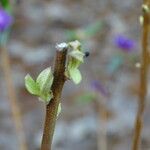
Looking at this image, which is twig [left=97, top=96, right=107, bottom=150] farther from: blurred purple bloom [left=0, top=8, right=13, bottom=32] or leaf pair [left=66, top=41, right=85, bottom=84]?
leaf pair [left=66, top=41, right=85, bottom=84]

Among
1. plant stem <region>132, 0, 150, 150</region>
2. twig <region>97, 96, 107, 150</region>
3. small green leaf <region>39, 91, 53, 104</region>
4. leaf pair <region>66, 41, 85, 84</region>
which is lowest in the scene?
small green leaf <region>39, 91, 53, 104</region>

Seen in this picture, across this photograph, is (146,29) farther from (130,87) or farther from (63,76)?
(130,87)

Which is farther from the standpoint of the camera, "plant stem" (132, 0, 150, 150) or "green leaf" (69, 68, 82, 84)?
"plant stem" (132, 0, 150, 150)

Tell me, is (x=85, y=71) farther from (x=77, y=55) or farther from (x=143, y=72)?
(x=77, y=55)

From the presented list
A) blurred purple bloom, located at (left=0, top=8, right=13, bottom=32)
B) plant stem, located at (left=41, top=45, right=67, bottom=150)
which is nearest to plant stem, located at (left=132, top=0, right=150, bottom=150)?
plant stem, located at (left=41, top=45, right=67, bottom=150)

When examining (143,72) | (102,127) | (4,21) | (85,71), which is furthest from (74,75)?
(85,71)

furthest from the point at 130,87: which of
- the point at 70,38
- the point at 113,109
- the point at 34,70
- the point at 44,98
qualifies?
the point at 44,98

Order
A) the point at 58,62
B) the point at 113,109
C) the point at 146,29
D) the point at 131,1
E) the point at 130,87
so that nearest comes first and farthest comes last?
the point at 58,62
the point at 146,29
the point at 113,109
the point at 130,87
the point at 131,1
